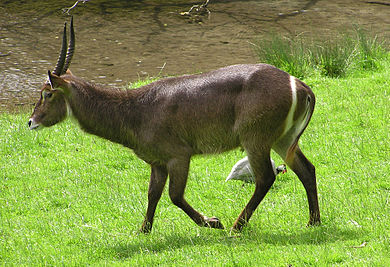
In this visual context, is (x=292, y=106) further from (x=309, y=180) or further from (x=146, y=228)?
(x=146, y=228)

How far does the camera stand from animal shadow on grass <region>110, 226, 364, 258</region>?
189 inches

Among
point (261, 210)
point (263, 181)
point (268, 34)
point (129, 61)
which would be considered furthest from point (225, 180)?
point (268, 34)

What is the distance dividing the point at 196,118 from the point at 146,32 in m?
8.85

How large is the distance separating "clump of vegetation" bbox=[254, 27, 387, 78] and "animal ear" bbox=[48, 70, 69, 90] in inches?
187


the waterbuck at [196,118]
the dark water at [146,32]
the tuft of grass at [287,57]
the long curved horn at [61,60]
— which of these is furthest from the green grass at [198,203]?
the dark water at [146,32]

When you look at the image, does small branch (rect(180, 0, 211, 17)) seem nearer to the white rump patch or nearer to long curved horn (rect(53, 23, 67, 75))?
long curved horn (rect(53, 23, 67, 75))

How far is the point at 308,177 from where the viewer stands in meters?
5.34

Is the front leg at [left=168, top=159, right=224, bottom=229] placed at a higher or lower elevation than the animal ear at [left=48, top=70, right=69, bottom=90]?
lower

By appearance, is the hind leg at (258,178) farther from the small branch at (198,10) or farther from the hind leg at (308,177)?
the small branch at (198,10)

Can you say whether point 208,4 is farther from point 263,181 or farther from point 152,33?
point 263,181

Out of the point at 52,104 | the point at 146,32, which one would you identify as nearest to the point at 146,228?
the point at 52,104

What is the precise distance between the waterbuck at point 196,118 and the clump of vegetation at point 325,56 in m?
4.32

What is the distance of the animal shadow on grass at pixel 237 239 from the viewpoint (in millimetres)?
4809

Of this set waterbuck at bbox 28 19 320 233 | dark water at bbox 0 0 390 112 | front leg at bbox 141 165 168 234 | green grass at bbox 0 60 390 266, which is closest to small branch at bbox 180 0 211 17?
dark water at bbox 0 0 390 112
